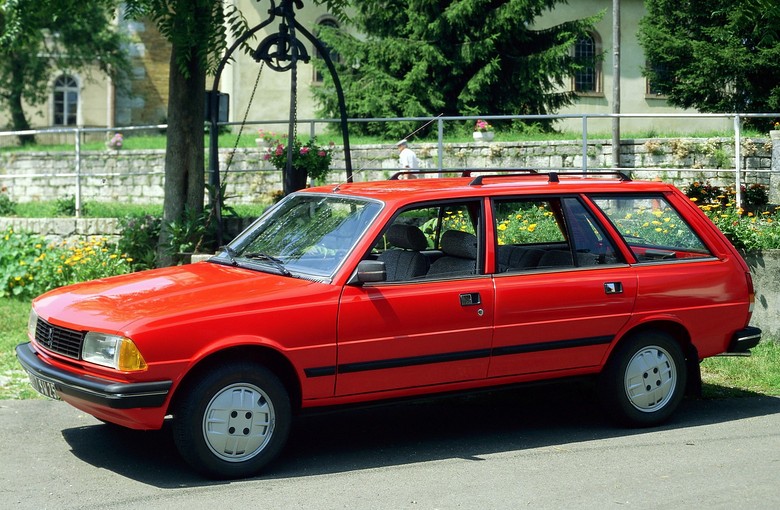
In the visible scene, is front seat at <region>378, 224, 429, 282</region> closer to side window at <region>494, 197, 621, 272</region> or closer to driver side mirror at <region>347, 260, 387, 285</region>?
driver side mirror at <region>347, 260, 387, 285</region>

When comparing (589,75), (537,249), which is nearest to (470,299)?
(537,249)

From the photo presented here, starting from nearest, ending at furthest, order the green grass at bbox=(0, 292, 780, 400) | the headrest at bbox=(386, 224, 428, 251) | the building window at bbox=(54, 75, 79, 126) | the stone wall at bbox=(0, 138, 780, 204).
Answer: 1. the headrest at bbox=(386, 224, 428, 251)
2. the green grass at bbox=(0, 292, 780, 400)
3. the stone wall at bbox=(0, 138, 780, 204)
4. the building window at bbox=(54, 75, 79, 126)

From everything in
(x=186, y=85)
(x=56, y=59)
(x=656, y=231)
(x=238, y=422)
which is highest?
(x=56, y=59)

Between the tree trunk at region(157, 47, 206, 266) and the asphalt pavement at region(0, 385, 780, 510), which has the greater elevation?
the tree trunk at region(157, 47, 206, 266)

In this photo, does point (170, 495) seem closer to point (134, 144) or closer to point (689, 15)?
point (689, 15)

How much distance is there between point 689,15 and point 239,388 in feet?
72.3

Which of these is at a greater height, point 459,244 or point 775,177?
point 775,177

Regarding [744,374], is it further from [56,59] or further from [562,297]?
[56,59]

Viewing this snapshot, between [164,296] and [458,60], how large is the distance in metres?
19.6

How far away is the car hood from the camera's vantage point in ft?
20.1

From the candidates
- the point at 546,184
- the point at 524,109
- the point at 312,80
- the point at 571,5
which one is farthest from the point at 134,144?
the point at 546,184

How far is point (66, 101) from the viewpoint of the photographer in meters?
39.2

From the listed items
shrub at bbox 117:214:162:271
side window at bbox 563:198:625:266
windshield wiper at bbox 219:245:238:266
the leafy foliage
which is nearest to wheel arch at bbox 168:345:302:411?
windshield wiper at bbox 219:245:238:266

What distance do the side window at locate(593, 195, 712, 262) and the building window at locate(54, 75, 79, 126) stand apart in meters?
34.0
